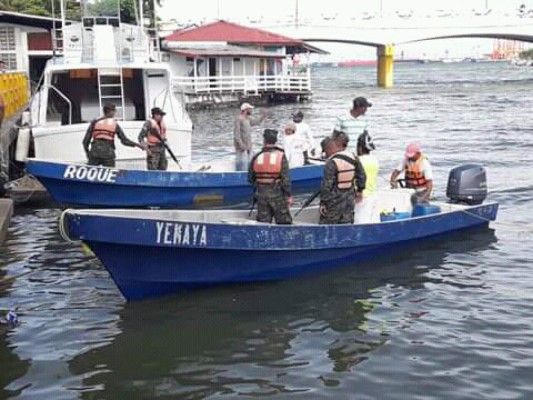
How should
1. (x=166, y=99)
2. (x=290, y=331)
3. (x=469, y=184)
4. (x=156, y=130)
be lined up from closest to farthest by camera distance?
1. (x=290, y=331)
2. (x=469, y=184)
3. (x=156, y=130)
4. (x=166, y=99)

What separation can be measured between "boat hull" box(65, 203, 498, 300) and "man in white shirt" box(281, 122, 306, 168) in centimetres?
552

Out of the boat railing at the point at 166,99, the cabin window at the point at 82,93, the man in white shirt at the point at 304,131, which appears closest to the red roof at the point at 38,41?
the cabin window at the point at 82,93

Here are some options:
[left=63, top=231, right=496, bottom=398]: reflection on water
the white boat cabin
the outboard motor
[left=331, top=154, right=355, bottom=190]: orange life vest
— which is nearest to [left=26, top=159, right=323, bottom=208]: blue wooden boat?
the white boat cabin

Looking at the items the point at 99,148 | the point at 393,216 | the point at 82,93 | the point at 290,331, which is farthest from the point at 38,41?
the point at 290,331

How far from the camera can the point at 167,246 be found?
8.21m

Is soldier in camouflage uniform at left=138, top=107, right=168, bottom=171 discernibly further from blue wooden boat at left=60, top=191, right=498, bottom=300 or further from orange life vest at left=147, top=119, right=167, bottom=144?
blue wooden boat at left=60, top=191, right=498, bottom=300

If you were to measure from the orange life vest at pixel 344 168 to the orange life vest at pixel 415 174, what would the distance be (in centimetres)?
269

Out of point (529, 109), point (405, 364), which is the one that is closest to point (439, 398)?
point (405, 364)

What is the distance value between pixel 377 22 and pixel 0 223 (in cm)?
6079

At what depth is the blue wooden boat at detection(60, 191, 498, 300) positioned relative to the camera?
7.93m

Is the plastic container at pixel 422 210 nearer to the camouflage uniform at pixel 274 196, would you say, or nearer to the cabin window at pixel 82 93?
the camouflage uniform at pixel 274 196

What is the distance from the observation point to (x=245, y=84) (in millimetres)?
45250

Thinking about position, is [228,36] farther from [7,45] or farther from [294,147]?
[294,147]

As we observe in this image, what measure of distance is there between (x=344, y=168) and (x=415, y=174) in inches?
113
